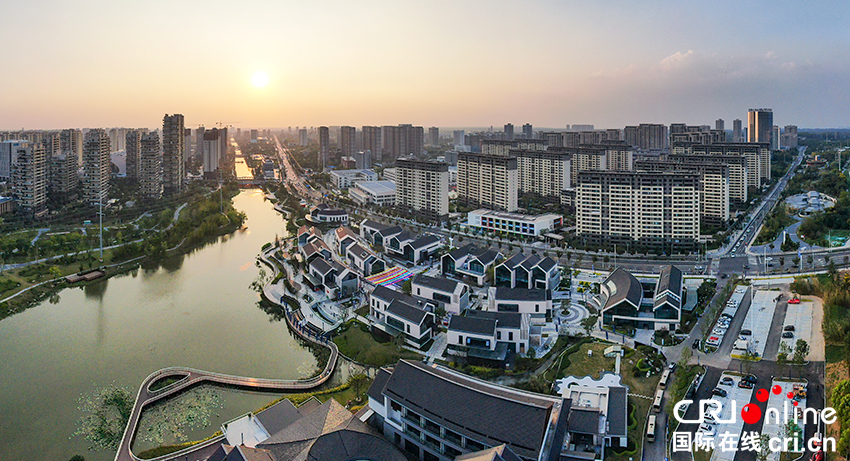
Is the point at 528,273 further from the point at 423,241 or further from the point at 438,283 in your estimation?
the point at 423,241

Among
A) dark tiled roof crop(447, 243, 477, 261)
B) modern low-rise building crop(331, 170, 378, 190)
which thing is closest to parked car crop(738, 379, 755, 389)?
dark tiled roof crop(447, 243, 477, 261)

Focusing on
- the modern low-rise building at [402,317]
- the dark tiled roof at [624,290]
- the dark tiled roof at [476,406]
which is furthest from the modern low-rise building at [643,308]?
the dark tiled roof at [476,406]

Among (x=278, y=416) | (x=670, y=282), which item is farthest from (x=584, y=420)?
(x=670, y=282)

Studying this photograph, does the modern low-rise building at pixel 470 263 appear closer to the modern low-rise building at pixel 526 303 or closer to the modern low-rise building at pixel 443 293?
the modern low-rise building at pixel 443 293

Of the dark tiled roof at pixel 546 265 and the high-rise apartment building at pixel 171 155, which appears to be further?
the high-rise apartment building at pixel 171 155

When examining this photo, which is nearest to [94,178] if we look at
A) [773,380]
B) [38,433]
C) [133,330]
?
[133,330]

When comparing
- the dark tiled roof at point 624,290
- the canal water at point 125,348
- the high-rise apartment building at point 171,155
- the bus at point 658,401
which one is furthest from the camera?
the high-rise apartment building at point 171,155

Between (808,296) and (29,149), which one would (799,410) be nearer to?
(808,296)
